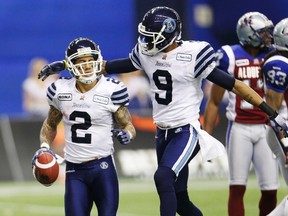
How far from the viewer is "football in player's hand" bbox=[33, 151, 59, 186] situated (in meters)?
7.58

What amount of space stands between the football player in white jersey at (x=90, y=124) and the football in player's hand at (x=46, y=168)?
11 cm

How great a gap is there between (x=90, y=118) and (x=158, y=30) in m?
0.84

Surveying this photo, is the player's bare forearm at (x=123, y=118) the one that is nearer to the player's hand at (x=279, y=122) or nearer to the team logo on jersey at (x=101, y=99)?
the team logo on jersey at (x=101, y=99)

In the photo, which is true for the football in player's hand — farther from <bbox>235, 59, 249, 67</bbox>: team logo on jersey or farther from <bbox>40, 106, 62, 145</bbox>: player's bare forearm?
<bbox>235, 59, 249, 67</bbox>: team logo on jersey

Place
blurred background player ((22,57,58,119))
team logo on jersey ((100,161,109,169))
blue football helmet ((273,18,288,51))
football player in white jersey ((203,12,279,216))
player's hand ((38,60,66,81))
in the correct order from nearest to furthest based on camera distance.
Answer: team logo on jersey ((100,161,109,169)), blue football helmet ((273,18,288,51)), player's hand ((38,60,66,81)), football player in white jersey ((203,12,279,216)), blurred background player ((22,57,58,119))

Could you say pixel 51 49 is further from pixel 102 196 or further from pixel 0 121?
pixel 102 196

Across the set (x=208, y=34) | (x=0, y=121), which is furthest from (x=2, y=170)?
(x=208, y=34)

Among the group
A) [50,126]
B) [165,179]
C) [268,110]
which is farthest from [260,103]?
[50,126]

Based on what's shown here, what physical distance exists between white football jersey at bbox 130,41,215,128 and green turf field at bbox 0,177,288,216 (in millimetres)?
2620

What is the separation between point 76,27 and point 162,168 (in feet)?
35.9

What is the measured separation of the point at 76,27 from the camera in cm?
1839

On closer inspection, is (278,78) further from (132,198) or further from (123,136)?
(132,198)

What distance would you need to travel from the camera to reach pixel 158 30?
786 centimetres

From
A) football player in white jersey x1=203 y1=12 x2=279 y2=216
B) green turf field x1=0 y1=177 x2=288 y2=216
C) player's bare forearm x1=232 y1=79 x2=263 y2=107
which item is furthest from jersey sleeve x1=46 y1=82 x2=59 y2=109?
green turf field x1=0 y1=177 x2=288 y2=216
